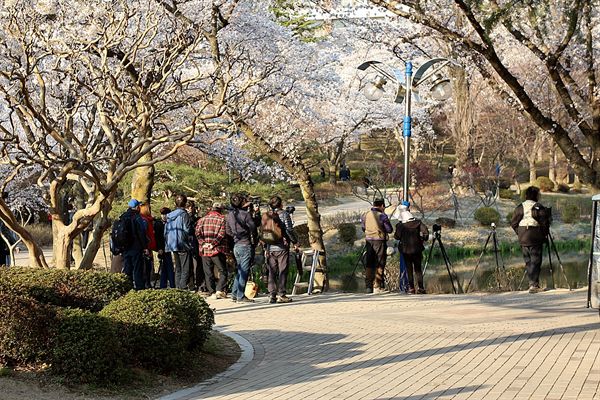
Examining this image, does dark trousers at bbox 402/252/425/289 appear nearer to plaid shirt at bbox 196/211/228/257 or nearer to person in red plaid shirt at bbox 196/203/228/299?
person in red plaid shirt at bbox 196/203/228/299

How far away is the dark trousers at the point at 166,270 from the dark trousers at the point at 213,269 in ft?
2.20

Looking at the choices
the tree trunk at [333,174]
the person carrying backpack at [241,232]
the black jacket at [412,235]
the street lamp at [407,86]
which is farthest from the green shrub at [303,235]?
the tree trunk at [333,174]

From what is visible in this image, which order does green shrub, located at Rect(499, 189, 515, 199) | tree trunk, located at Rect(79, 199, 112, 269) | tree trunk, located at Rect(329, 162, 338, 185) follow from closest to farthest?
1. tree trunk, located at Rect(79, 199, 112, 269)
2. green shrub, located at Rect(499, 189, 515, 199)
3. tree trunk, located at Rect(329, 162, 338, 185)

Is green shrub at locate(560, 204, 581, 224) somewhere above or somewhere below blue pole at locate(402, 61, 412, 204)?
below

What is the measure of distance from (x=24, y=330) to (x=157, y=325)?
1164 mm

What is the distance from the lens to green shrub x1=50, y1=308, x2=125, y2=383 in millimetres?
8312

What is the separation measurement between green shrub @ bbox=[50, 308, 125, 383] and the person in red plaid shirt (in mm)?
7054

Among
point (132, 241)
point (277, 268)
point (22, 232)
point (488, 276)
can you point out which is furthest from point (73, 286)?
point (488, 276)

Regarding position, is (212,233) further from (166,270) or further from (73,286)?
(73,286)

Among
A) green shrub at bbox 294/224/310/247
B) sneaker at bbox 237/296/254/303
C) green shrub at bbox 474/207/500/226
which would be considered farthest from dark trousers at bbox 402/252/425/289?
green shrub at bbox 474/207/500/226

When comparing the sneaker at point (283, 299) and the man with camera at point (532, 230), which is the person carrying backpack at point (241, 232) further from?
the man with camera at point (532, 230)

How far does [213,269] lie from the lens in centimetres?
1634

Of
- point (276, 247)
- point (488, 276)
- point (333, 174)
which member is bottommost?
point (488, 276)

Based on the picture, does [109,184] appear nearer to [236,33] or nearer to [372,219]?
[372,219]
